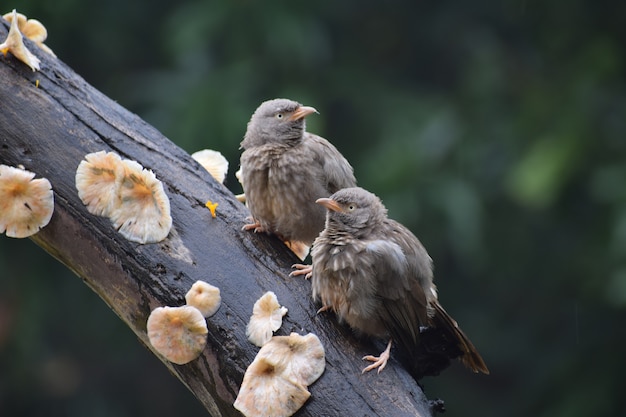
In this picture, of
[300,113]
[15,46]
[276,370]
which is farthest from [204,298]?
[15,46]

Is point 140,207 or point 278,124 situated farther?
point 278,124

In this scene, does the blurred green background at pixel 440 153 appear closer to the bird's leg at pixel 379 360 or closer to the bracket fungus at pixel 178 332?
the bird's leg at pixel 379 360

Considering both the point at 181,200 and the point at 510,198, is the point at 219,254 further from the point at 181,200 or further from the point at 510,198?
the point at 510,198

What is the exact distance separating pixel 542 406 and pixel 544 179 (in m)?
2.14

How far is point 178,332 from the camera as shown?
3.24 metres

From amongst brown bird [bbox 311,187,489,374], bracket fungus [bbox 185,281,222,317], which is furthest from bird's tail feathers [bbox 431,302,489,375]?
bracket fungus [bbox 185,281,222,317]

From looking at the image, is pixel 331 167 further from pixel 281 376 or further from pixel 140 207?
pixel 281 376

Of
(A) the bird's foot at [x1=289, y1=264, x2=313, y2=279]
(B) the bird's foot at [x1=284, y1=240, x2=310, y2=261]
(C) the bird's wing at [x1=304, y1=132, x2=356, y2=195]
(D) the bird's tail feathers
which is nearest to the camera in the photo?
(A) the bird's foot at [x1=289, y1=264, x2=313, y2=279]

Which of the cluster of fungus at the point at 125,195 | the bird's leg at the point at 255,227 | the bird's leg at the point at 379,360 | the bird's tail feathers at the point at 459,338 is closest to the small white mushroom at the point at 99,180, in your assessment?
the cluster of fungus at the point at 125,195

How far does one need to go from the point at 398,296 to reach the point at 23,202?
1426 mm

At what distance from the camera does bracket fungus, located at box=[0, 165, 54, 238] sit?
3357mm

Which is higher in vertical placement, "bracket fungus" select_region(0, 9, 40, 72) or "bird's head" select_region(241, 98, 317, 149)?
"bird's head" select_region(241, 98, 317, 149)

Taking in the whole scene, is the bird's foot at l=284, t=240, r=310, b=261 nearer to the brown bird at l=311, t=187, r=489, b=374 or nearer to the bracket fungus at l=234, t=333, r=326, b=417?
the brown bird at l=311, t=187, r=489, b=374

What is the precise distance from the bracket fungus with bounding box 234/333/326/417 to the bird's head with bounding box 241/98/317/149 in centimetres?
110
